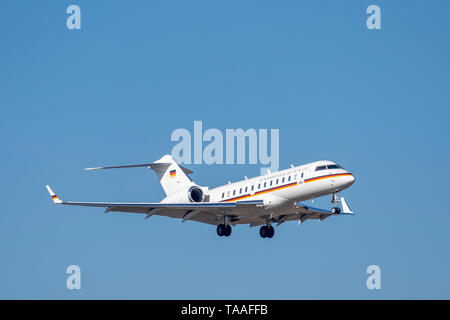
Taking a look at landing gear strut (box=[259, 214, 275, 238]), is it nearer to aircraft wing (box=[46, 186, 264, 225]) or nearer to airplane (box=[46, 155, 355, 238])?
airplane (box=[46, 155, 355, 238])

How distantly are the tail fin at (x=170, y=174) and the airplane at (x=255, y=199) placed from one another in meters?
0.06

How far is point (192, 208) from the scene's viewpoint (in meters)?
38.4

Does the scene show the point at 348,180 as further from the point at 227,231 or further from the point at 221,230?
the point at 221,230

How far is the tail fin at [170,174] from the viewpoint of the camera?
141 ft

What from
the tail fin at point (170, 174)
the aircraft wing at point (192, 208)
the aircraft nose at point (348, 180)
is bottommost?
the aircraft wing at point (192, 208)

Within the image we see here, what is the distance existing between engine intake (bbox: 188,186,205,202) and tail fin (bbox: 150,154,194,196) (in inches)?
45.5

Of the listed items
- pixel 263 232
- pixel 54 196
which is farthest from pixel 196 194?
pixel 54 196

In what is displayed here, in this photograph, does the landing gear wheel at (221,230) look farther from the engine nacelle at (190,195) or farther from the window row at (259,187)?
the engine nacelle at (190,195)

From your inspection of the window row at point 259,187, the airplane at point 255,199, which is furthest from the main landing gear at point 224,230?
the window row at point 259,187

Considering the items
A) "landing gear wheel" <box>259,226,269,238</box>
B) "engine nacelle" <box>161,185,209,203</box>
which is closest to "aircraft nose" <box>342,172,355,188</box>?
"landing gear wheel" <box>259,226,269,238</box>
